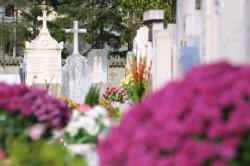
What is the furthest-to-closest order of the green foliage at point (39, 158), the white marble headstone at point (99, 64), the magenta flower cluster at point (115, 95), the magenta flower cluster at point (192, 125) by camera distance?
the white marble headstone at point (99, 64) → the magenta flower cluster at point (115, 95) → the green foliage at point (39, 158) → the magenta flower cluster at point (192, 125)

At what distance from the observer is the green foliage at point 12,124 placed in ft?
21.7

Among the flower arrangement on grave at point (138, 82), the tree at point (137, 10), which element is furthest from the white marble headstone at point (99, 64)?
the flower arrangement on grave at point (138, 82)

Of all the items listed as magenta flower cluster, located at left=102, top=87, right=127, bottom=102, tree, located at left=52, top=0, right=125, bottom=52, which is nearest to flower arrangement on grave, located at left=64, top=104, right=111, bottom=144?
magenta flower cluster, located at left=102, top=87, right=127, bottom=102

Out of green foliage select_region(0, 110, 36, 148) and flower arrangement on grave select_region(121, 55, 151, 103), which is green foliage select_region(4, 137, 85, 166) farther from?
flower arrangement on grave select_region(121, 55, 151, 103)

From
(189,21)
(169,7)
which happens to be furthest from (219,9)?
(169,7)

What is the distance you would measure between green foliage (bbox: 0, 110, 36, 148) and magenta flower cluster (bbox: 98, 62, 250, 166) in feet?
6.35

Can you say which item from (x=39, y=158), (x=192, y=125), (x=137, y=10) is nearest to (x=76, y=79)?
(x=39, y=158)

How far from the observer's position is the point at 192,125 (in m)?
4.32

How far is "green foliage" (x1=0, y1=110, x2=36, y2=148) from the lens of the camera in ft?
21.7

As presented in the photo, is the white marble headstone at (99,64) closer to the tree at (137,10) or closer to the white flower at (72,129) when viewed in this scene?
the tree at (137,10)

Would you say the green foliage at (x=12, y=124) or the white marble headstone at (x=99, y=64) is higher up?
the green foliage at (x=12, y=124)

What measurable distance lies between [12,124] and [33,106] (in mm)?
224

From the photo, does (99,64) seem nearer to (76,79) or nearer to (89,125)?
(76,79)

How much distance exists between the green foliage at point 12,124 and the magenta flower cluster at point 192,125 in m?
1.93
